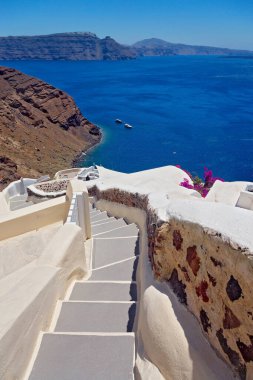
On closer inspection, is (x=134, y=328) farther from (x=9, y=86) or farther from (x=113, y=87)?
(x=113, y=87)

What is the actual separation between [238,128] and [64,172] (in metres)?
49.8

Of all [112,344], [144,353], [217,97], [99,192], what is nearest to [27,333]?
[112,344]

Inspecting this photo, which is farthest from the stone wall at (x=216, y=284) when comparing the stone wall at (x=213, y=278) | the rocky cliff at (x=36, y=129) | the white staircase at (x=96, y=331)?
the rocky cliff at (x=36, y=129)

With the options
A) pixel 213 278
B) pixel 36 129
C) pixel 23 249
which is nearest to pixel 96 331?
pixel 213 278

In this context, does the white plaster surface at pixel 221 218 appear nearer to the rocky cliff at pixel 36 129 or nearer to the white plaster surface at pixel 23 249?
the white plaster surface at pixel 23 249

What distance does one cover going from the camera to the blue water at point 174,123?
4838 centimetres

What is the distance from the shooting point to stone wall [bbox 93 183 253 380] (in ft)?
7.63

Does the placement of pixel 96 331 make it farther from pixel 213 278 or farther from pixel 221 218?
pixel 221 218

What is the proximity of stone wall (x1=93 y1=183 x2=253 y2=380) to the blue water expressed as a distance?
39.4 meters

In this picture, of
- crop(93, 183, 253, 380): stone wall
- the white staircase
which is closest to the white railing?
the white staircase

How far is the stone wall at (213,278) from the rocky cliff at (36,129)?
34.6 metres

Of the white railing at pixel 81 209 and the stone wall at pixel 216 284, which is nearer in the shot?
the stone wall at pixel 216 284

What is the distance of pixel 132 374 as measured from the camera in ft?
9.61

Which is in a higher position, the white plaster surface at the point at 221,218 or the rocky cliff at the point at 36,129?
the white plaster surface at the point at 221,218
